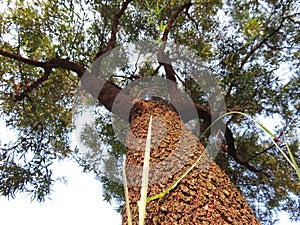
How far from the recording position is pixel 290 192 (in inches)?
225

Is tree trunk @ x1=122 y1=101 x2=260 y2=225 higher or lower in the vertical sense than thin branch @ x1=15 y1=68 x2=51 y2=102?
lower

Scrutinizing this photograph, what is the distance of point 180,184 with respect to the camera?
1.42 metres

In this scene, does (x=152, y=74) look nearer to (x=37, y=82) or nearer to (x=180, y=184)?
(x=37, y=82)

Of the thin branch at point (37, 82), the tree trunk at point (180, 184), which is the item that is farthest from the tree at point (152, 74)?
the tree trunk at point (180, 184)

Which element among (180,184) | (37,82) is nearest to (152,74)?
(37,82)

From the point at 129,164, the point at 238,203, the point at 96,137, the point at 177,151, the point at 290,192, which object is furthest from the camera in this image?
the point at 96,137

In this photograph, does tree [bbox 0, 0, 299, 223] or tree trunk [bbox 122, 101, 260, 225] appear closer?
tree trunk [bbox 122, 101, 260, 225]

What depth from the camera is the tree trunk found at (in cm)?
122

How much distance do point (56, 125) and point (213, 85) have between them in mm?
3612

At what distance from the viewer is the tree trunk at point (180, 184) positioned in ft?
4.01

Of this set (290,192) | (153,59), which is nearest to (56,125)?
(153,59)

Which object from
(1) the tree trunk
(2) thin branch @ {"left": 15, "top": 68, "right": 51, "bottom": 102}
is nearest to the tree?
(2) thin branch @ {"left": 15, "top": 68, "right": 51, "bottom": 102}

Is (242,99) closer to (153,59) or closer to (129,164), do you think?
(153,59)

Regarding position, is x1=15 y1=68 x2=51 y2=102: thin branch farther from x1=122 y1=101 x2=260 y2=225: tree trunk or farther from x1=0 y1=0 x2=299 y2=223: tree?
x1=122 y1=101 x2=260 y2=225: tree trunk
